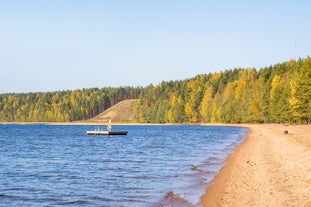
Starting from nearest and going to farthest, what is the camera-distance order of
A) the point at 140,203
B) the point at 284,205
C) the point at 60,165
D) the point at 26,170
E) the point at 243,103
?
1. the point at 284,205
2. the point at 140,203
3. the point at 26,170
4. the point at 60,165
5. the point at 243,103

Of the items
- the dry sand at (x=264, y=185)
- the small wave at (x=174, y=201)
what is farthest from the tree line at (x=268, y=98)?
the small wave at (x=174, y=201)

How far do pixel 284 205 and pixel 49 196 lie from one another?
11.8 meters

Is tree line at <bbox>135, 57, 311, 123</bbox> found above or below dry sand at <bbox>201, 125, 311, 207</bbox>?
above

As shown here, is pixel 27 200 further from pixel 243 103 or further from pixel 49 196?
pixel 243 103

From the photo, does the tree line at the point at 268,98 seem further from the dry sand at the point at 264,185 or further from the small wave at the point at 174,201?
the small wave at the point at 174,201

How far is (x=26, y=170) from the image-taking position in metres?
33.8

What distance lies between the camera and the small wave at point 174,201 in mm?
19344

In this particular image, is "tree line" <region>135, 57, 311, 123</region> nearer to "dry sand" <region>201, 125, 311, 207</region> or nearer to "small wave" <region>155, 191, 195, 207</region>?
"dry sand" <region>201, 125, 311, 207</region>

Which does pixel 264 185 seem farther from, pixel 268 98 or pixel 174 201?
pixel 268 98

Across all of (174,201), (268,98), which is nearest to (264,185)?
(174,201)

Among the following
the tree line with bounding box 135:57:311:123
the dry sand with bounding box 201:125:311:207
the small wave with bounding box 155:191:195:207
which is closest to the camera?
the dry sand with bounding box 201:125:311:207

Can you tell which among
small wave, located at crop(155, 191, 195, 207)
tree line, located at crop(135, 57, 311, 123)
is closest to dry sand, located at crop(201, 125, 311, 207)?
small wave, located at crop(155, 191, 195, 207)

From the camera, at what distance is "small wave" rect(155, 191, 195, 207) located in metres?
19.3

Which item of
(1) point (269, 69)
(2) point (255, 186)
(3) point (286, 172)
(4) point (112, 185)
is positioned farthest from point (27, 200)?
(1) point (269, 69)
